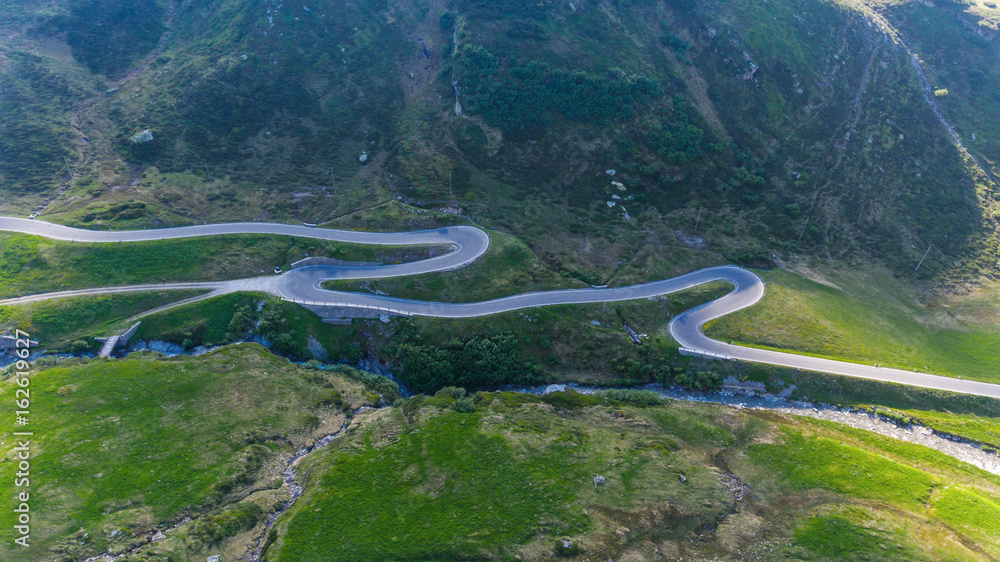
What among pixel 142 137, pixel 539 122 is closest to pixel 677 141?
pixel 539 122

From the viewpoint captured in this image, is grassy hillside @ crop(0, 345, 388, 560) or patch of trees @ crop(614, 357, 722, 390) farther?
patch of trees @ crop(614, 357, 722, 390)

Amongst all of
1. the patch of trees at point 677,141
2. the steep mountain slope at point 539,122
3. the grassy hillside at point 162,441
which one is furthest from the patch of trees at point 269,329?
the patch of trees at point 677,141

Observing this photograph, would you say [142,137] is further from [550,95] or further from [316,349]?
[550,95]

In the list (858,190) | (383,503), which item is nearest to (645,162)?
(858,190)

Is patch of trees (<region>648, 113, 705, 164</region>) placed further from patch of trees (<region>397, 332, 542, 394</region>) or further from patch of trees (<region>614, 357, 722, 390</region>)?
patch of trees (<region>397, 332, 542, 394</region>)
